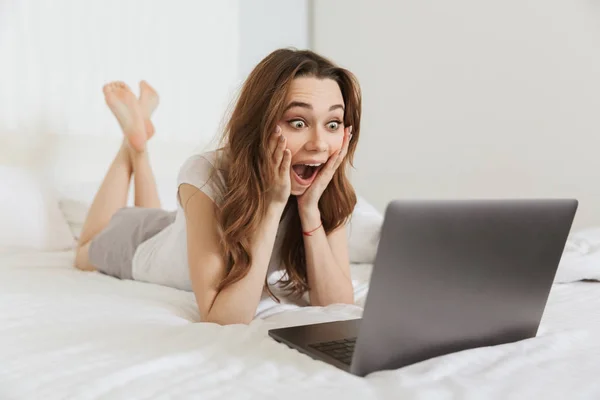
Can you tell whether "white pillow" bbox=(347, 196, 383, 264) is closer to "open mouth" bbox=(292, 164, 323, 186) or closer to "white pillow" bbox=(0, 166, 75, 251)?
"open mouth" bbox=(292, 164, 323, 186)

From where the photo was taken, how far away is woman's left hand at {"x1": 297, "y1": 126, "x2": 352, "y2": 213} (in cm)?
126

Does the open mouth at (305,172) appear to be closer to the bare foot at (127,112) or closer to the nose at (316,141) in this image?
the nose at (316,141)

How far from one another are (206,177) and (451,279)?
2.00 ft

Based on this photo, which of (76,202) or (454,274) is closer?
(454,274)

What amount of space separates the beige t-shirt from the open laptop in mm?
437

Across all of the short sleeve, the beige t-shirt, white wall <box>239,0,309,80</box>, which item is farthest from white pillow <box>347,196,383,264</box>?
white wall <box>239,0,309,80</box>

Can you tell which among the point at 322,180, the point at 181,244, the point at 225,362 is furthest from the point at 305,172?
the point at 225,362

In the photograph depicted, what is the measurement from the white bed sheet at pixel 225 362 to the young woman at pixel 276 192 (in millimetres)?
92

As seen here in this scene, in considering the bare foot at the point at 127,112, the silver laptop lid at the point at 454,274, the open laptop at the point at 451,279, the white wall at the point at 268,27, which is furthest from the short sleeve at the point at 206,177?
the white wall at the point at 268,27

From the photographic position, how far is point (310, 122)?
123 cm

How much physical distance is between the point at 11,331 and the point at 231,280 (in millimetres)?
392

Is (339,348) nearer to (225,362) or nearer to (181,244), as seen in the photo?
(225,362)

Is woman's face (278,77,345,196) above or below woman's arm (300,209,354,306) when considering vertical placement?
above

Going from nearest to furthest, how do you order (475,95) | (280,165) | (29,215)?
1. (280,165)
2. (29,215)
3. (475,95)
